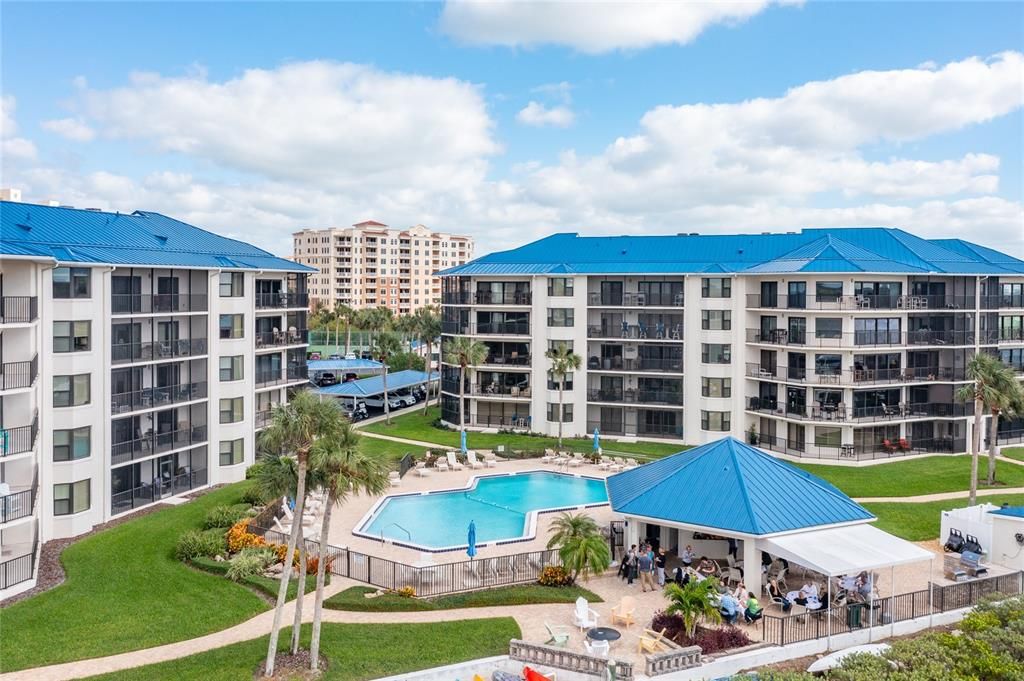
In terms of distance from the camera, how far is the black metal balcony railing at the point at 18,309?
30.6m

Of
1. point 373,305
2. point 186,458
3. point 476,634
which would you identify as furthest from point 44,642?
point 373,305

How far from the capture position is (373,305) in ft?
512

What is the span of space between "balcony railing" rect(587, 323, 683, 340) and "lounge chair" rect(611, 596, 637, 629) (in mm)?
34030

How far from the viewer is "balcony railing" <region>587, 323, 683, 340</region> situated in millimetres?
57500

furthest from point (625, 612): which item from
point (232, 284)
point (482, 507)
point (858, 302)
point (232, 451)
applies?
point (858, 302)

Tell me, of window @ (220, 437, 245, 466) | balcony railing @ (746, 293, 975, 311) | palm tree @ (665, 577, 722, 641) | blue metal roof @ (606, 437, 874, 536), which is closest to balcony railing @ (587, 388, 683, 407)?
balcony railing @ (746, 293, 975, 311)

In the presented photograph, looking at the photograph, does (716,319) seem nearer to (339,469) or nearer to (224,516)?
(224,516)

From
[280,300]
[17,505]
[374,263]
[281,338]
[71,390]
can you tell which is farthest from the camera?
[374,263]

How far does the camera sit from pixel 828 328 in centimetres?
5138

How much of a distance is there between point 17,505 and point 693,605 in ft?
79.8

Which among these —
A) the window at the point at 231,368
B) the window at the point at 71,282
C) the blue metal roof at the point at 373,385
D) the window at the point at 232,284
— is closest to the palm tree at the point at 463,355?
the blue metal roof at the point at 373,385

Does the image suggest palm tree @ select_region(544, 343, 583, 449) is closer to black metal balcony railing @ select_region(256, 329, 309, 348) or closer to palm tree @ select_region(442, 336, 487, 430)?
palm tree @ select_region(442, 336, 487, 430)

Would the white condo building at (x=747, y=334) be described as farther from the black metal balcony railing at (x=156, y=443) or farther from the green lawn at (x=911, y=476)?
the black metal balcony railing at (x=156, y=443)

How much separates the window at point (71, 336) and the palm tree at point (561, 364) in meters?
29.9
